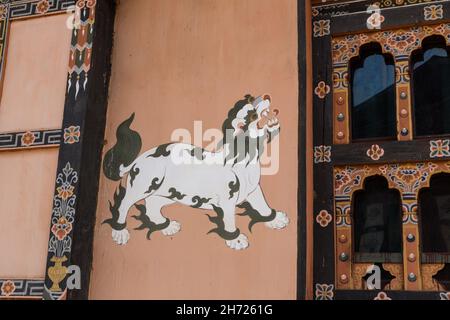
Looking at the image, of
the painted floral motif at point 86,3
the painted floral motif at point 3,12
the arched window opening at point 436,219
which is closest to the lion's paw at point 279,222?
the arched window opening at point 436,219

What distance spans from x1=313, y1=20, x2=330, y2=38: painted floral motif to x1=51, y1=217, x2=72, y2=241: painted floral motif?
227 cm

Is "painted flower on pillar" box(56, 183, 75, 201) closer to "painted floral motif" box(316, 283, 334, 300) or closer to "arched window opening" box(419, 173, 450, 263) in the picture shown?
"painted floral motif" box(316, 283, 334, 300)

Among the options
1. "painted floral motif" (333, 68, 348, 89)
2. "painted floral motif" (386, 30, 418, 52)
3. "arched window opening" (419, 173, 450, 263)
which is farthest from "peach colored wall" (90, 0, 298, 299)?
"arched window opening" (419, 173, 450, 263)

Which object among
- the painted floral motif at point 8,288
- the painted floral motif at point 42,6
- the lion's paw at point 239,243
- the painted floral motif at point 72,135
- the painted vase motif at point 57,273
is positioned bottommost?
the painted floral motif at point 8,288

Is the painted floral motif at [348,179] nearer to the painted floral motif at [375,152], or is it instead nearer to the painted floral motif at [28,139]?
the painted floral motif at [375,152]

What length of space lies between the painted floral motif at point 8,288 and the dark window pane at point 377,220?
2.37 meters

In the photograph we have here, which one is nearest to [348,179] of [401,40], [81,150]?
[401,40]

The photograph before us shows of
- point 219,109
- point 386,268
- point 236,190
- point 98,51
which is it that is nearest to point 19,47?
point 98,51

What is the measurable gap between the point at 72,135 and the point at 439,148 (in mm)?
2549

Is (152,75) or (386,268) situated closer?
(386,268)

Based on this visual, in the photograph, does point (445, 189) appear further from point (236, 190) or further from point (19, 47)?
point (19, 47)

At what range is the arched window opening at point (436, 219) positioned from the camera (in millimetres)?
4676
